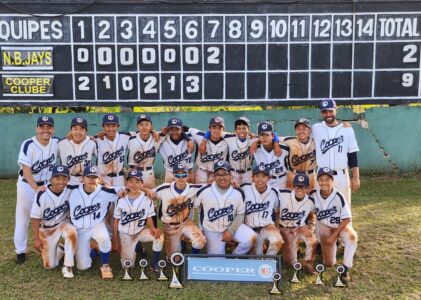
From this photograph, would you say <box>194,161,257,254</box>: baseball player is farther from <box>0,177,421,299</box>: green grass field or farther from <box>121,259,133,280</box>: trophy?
<box>121,259,133,280</box>: trophy

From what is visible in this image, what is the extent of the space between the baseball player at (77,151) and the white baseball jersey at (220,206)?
1.45 m

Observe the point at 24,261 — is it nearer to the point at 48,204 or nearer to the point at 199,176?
the point at 48,204

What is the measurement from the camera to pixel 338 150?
16.9 ft

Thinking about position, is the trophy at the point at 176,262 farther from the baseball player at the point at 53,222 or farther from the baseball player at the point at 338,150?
the baseball player at the point at 338,150

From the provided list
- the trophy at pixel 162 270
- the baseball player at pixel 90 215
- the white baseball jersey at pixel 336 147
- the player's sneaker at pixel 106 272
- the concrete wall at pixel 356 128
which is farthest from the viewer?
the concrete wall at pixel 356 128

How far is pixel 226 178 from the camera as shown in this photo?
16.1 ft

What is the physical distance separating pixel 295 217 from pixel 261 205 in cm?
37

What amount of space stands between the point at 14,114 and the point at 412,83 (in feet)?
22.8

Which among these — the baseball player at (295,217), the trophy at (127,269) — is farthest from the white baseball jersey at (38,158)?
the baseball player at (295,217)

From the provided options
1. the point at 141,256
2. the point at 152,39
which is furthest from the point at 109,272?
the point at 152,39

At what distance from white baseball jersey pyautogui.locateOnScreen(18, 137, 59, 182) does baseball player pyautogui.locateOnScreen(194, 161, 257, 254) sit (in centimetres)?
167

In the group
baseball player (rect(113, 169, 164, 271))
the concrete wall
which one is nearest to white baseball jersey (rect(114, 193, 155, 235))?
baseball player (rect(113, 169, 164, 271))

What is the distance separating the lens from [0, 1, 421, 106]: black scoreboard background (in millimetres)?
7793

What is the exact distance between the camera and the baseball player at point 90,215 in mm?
4766
